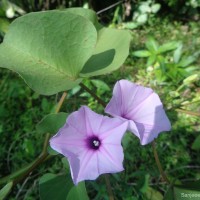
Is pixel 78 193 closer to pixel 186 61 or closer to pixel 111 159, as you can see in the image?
pixel 111 159

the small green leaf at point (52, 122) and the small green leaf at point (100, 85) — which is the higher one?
the small green leaf at point (52, 122)

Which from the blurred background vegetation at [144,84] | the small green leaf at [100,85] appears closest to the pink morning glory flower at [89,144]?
the blurred background vegetation at [144,84]

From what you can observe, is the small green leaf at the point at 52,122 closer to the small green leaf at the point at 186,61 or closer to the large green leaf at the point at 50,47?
the large green leaf at the point at 50,47

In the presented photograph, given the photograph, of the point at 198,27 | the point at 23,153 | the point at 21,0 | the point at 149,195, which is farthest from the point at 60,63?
the point at 198,27

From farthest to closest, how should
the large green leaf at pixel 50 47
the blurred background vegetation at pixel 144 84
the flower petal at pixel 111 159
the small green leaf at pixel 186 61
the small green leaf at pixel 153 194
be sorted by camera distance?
the small green leaf at pixel 186 61
the blurred background vegetation at pixel 144 84
the small green leaf at pixel 153 194
the large green leaf at pixel 50 47
the flower petal at pixel 111 159

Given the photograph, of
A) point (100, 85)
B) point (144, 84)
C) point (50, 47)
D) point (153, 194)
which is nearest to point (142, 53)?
point (144, 84)

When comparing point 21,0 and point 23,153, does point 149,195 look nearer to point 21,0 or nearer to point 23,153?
point 23,153
